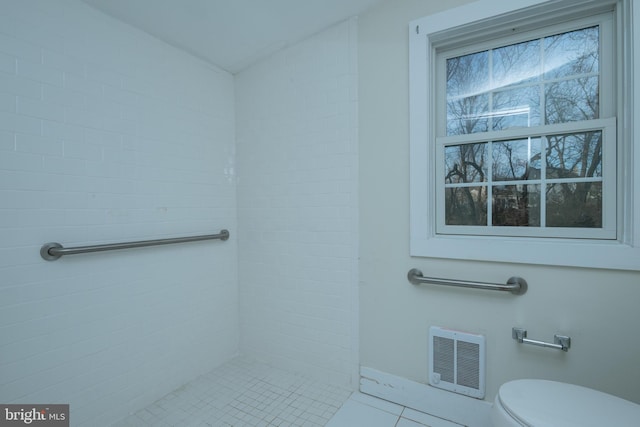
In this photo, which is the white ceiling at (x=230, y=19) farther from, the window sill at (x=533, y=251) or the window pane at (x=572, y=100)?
the window sill at (x=533, y=251)

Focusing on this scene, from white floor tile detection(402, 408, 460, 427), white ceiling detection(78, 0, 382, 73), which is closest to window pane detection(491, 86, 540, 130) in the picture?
white ceiling detection(78, 0, 382, 73)

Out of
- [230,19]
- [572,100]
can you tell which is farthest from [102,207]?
[572,100]

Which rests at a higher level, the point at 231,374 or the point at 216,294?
the point at 216,294

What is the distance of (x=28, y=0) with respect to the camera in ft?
3.91

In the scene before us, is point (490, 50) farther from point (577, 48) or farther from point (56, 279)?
point (56, 279)

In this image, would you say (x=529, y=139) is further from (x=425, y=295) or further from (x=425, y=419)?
(x=425, y=419)

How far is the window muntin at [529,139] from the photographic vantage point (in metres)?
1.21

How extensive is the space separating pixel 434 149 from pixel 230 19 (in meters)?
1.26

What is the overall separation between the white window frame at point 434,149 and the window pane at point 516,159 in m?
0.26

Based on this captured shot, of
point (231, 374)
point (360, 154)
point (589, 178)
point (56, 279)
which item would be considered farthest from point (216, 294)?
point (589, 178)

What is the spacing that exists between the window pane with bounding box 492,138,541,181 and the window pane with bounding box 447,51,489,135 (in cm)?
13

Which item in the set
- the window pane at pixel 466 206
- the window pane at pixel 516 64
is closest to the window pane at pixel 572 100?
the window pane at pixel 516 64

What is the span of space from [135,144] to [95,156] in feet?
0.65

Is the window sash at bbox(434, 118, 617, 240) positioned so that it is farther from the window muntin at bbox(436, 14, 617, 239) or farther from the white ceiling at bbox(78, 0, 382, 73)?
the white ceiling at bbox(78, 0, 382, 73)
